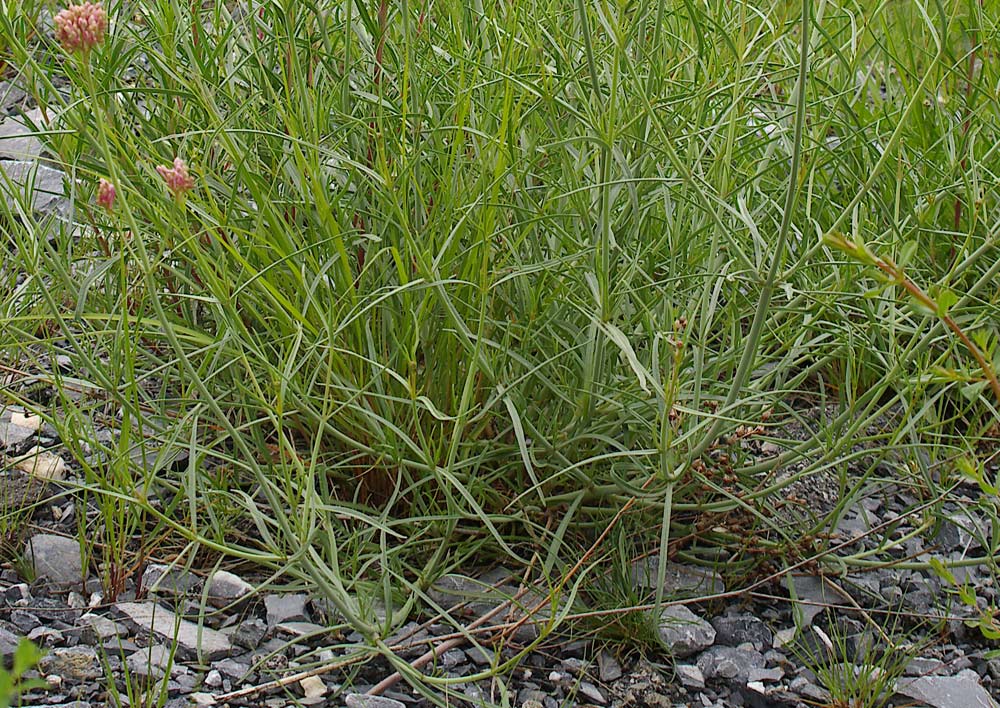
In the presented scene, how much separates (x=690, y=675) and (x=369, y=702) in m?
0.50

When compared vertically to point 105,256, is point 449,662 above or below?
below

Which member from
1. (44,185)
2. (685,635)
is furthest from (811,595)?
(44,185)

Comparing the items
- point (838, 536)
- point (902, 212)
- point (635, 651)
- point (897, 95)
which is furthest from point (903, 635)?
point (897, 95)

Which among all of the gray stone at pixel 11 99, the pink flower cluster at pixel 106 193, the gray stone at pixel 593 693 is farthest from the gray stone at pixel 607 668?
the gray stone at pixel 11 99

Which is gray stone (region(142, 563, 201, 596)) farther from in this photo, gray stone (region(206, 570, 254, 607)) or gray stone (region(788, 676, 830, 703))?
gray stone (region(788, 676, 830, 703))

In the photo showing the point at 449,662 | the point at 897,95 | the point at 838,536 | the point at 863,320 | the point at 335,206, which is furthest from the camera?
the point at 897,95

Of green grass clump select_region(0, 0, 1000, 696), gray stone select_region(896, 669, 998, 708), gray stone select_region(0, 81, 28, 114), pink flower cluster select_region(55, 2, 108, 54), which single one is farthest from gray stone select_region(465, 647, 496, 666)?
gray stone select_region(0, 81, 28, 114)

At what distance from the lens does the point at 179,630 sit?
1.69 m

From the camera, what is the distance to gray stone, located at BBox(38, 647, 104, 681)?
1.57 metres

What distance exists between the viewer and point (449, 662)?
1.68 meters

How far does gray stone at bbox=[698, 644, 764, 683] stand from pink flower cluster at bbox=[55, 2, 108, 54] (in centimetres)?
124

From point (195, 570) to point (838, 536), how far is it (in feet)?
3.77

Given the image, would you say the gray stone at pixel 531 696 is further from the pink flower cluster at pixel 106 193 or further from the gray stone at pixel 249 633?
the pink flower cluster at pixel 106 193

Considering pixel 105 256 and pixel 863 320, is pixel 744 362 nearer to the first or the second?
pixel 863 320
